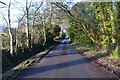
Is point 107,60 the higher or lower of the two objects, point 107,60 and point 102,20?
the lower

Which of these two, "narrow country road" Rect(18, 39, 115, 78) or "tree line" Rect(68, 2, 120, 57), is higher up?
"tree line" Rect(68, 2, 120, 57)

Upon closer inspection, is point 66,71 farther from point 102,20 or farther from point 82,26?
point 82,26

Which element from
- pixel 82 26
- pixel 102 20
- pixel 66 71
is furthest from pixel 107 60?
pixel 82 26

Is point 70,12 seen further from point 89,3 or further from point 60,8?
point 89,3

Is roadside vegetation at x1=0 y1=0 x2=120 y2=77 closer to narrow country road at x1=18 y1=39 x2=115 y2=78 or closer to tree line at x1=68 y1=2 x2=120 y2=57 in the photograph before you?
tree line at x1=68 y1=2 x2=120 y2=57

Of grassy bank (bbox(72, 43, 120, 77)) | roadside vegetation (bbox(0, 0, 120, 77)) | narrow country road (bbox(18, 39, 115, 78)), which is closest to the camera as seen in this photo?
narrow country road (bbox(18, 39, 115, 78))

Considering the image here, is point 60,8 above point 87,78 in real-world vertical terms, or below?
above

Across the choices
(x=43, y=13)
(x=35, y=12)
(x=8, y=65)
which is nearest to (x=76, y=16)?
(x=35, y=12)

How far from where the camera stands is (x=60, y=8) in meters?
23.2

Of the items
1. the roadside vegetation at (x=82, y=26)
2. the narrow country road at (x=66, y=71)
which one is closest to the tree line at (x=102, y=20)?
the roadside vegetation at (x=82, y=26)

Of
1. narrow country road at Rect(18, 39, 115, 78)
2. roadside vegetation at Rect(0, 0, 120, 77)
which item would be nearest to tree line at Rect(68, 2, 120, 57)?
roadside vegetation at Rect(0, 0, 120, 77)

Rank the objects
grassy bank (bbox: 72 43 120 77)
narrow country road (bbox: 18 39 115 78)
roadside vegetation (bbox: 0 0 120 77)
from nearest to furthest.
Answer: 1. narrow country road (bbox: 18 39 115 78)
2. grassy bank (bbox: 72 43 120 77)
3. roadside vegetation (bbox: 0 0 120 77)

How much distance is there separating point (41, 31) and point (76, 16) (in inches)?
639

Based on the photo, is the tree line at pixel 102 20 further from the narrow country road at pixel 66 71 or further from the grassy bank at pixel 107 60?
the narrow country road at pixel 66 71
